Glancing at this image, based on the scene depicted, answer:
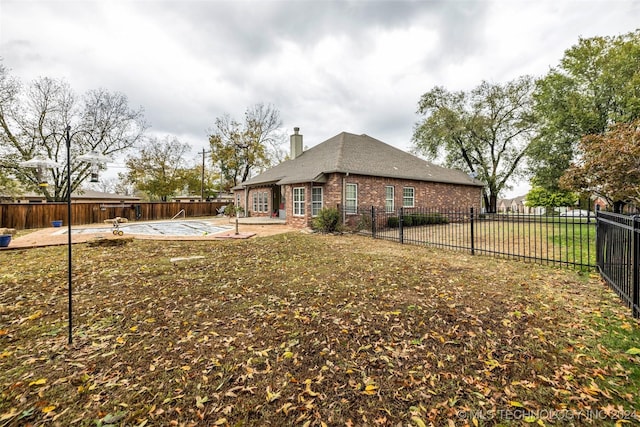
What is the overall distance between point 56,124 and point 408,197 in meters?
28.2

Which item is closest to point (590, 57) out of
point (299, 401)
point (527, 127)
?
point (527, 127)

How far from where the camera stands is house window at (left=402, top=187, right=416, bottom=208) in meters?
16.5

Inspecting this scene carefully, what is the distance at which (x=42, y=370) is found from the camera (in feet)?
8.72

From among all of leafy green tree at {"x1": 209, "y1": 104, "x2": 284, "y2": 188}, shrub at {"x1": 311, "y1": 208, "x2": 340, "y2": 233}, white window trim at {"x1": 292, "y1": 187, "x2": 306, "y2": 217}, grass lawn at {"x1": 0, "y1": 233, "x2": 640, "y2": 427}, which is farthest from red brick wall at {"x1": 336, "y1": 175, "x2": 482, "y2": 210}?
leafy green tree at {"x1": 209, "y1": 104, "x2": 284, "y2": 188}

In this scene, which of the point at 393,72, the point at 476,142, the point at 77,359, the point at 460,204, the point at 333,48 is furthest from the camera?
the point at 476,142

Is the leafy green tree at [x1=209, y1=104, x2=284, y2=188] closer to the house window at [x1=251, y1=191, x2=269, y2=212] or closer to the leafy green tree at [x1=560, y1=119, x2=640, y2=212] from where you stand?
the house window at [x1=251, y1=191, x2=269, y2=212]

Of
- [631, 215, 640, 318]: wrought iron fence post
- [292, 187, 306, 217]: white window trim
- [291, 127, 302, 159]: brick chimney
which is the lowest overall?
[631, 215, 640, 318]: wrought iron fence post

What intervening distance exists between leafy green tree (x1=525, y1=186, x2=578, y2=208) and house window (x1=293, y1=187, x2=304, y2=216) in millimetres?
40203

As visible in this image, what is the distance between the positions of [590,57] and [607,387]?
871 inches

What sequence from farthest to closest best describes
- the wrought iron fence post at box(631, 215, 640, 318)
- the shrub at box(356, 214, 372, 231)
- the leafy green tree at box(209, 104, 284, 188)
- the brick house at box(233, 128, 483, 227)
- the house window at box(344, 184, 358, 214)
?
the leafy green tree at box(209, 104, 284, 188) < the brick house at box(233, 128, 483, 227) < the house window at box(344, 184, 358, 214) < the shrub at box(356, 214, 372, 231) < the wrought iron fence post at box(631, 215, 640, 318)

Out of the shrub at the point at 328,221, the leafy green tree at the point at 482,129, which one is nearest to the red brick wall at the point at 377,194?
the shrub at the point at 328,221

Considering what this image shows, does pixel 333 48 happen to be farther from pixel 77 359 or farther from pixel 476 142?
pixel 476 142

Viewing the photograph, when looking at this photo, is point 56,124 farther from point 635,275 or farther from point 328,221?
point 635,275

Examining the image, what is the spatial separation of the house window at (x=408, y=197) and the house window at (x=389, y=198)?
0.99 metres
